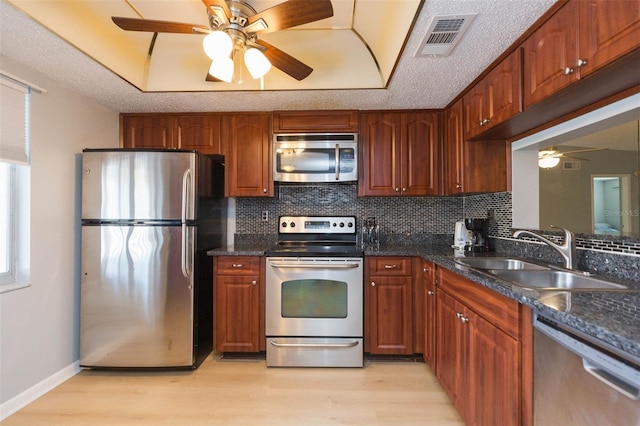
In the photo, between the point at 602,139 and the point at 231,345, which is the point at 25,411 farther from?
the point at 602,139

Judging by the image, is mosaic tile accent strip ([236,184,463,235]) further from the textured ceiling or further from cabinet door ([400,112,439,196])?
the textured ceiling

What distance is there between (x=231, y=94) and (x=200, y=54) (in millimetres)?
358

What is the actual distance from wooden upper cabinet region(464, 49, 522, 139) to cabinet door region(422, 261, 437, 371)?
1.03 metres

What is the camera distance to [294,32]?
213 cm

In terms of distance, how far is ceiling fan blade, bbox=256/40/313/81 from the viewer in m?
1.65

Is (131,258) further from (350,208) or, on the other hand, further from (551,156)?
(551,156)

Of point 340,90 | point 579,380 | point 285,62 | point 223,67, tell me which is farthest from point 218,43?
point 579,380

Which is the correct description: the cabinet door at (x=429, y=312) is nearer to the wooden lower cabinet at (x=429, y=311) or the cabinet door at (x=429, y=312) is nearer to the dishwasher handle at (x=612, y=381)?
the wooden lower cabinet at (x=429, y=311)

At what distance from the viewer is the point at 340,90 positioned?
226 cm

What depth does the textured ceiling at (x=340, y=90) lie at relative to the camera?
→ 4.65ft

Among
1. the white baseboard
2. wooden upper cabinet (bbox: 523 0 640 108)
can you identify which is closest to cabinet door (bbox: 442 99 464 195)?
wooden upper cabinet (bbox: 523 0 640 108)

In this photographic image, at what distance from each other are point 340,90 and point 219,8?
1.10 m

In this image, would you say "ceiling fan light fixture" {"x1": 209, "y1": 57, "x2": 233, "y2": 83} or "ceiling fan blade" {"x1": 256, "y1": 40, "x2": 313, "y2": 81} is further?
"ceiling fan blade" {"x1": 256, "y1": 40, "x2": 313, "y2": 81}

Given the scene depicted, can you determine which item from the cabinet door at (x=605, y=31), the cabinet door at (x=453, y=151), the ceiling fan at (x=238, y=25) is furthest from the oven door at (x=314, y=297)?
the cabinet door at (x=605, y=31)
